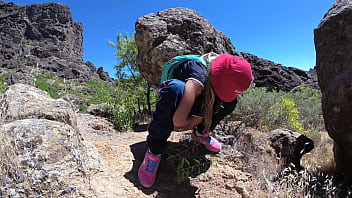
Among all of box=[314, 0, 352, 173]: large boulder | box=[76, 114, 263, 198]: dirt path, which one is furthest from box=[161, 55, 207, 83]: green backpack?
box=[314, 0, 352, 173]: large boulder

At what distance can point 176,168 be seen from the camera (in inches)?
85.0

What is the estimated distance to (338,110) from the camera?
2.66m

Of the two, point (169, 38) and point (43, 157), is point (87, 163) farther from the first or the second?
point (169, 38)

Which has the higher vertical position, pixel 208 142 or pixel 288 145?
pixel 288 145

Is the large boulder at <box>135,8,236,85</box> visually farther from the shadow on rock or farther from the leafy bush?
the shadow on rock

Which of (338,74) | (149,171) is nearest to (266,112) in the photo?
(338,74)

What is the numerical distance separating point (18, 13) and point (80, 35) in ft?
76.7

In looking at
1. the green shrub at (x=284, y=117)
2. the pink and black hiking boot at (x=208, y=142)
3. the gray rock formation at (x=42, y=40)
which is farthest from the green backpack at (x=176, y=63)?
the gray rock formation at (x=42, y=40)

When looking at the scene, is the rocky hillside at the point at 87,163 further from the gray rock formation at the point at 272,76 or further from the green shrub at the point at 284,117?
the gray rock formation at the point at 272,76

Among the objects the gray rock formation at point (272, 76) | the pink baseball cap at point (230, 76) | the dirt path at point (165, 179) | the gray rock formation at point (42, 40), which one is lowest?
the dirt path at point (165, 179)

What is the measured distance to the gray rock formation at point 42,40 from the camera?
4194 cm

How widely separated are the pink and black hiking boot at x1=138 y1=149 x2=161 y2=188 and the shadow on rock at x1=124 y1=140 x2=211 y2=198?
1.6 inches

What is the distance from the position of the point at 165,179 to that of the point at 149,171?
0.22m

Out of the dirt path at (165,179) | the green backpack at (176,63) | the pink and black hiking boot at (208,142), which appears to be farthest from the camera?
the pink and black hiking boot at (208,142)
